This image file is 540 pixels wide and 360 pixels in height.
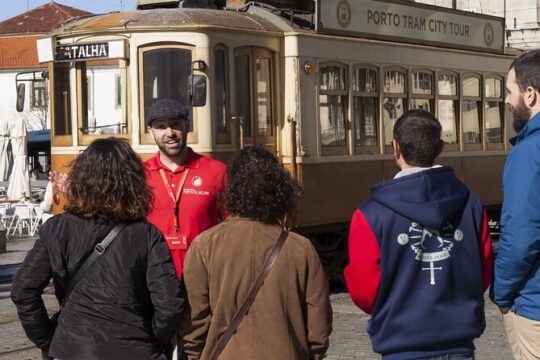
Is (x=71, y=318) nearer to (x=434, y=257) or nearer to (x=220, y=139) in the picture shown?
(x=434, y=257)

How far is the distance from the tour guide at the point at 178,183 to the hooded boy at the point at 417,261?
147cm

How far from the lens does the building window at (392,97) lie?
15.1m

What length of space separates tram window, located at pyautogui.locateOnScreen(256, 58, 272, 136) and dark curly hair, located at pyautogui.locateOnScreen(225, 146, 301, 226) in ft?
27.8

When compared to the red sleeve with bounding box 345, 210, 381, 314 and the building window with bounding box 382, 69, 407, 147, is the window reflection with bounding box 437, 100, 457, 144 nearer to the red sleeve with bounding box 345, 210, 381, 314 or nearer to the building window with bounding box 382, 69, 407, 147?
the building window with bounding box 382, 69, 407, 147

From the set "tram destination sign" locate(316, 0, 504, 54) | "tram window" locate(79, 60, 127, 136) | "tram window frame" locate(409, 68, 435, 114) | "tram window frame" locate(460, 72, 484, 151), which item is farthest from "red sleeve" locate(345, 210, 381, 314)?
"tram window frame" locate(460, 72, 484, 151)

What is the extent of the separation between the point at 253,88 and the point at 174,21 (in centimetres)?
113

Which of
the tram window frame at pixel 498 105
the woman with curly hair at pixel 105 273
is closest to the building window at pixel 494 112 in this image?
the tram window frame at pixel 498 105

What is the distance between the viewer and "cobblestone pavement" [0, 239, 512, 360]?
400 inches

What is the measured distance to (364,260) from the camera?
16.4 feet

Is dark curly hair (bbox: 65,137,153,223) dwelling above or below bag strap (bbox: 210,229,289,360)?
above

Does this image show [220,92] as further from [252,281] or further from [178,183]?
[252,281]

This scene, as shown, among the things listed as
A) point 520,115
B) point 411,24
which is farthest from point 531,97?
point 411,24

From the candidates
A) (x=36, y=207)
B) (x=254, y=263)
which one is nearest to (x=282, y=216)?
(x=254, y=263)

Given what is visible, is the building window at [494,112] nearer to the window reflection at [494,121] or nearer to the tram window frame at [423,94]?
the window reflection at [494,121]
